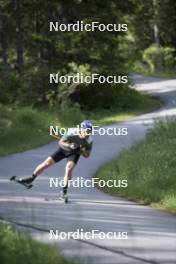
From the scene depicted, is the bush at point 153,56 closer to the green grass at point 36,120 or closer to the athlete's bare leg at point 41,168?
the green grass at point 36,120

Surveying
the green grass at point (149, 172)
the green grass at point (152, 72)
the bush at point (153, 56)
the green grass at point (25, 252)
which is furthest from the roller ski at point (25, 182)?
the bush at point (153, 56)

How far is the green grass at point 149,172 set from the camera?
1434cm

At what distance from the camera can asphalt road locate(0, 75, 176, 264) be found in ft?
30.3

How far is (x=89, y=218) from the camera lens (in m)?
11.9

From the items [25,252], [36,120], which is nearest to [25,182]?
[25,252]

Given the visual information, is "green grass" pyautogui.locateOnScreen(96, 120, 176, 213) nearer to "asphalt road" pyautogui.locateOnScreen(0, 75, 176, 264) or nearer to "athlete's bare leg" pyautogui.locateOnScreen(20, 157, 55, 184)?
"asphalt road" pyautogui.locateOnScreen(0, 75, 176, 264)

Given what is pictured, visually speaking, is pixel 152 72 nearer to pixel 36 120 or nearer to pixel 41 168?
pixel 36 120

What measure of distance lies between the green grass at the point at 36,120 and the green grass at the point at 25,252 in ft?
46.0

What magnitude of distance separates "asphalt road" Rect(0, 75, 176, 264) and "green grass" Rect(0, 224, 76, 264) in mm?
331

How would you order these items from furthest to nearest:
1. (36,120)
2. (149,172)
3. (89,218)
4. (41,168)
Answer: (36,120), (149,172), (41,168), (89,218)

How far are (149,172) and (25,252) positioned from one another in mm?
8130

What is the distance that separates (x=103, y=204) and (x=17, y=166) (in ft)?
20.5

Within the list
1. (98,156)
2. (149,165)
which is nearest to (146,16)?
(98,156)

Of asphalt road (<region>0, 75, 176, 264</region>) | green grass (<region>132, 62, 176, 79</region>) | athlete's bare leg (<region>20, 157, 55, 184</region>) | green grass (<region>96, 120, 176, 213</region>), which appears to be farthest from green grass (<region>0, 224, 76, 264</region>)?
green grass (<region>132, 62, 176, 79</region>)
